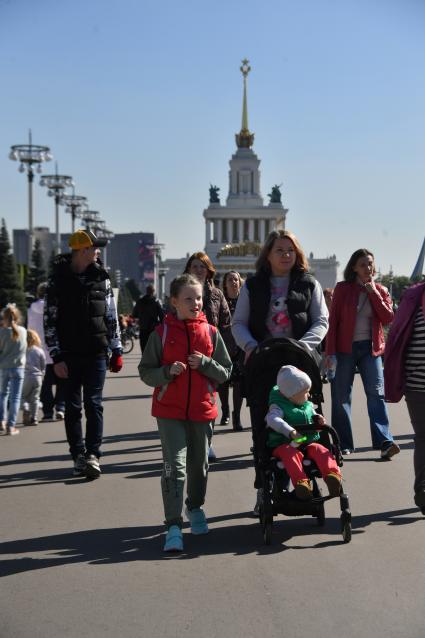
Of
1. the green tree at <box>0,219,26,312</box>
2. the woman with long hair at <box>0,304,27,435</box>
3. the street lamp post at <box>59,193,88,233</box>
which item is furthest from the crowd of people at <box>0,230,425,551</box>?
the green tree at <box>0,219,26,312</box>

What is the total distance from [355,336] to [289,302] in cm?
289

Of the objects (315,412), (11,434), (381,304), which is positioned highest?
(381,304)

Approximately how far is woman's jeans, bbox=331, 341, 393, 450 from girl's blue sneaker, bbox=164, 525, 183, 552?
382cm

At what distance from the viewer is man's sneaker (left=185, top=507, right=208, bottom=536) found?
6.23 metres

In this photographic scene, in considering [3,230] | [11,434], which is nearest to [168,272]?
[3,230]

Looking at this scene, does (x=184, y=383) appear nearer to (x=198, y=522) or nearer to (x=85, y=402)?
(x=198, y=522)

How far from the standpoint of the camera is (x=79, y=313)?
336 inches

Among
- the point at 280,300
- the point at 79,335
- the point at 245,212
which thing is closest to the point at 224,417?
the point at 79,335

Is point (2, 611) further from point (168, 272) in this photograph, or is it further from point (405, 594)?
point (168, 272)

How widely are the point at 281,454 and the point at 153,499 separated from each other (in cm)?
167

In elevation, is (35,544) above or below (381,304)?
below

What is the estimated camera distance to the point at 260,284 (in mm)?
6887

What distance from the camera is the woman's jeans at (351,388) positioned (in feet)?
30.9

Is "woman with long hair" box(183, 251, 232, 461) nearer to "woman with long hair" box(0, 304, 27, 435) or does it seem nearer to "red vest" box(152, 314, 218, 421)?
"red vest" box(152, 314, 218, 421)
